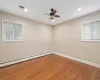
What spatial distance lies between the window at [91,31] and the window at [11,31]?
360 cm

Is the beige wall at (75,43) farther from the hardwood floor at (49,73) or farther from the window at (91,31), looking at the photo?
the hardwood floor at (49,73)

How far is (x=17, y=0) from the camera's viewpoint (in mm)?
2330

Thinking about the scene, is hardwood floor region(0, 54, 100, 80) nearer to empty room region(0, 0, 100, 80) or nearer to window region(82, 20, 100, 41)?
empty room region(0, 0, 100, 80)

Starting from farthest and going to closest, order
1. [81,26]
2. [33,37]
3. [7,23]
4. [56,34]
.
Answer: [56,34] < [33,37] < [81,26] < [7,23]

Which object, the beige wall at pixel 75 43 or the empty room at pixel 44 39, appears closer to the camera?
the empty room at pixel 44 39

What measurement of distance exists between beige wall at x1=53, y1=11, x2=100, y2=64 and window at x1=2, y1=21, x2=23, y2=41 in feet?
9.41

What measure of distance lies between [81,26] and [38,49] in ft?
10.3

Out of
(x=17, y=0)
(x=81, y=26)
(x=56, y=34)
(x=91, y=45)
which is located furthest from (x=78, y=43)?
(x=17, y=0)

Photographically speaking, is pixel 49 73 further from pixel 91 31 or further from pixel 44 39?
pixel 44 39

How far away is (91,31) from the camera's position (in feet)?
11.6

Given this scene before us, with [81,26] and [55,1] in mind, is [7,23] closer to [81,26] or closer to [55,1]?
[55,1]

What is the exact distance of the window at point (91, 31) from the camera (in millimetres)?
3305

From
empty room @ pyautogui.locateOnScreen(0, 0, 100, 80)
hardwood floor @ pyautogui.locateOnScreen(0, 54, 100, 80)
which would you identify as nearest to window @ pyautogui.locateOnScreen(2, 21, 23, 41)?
empty room @ pyautogui.locateOnScreen(0, 0, 100, 80)

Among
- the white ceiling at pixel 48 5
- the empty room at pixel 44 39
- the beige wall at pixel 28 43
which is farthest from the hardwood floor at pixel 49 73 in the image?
the white ceiling at pixel 48 5
